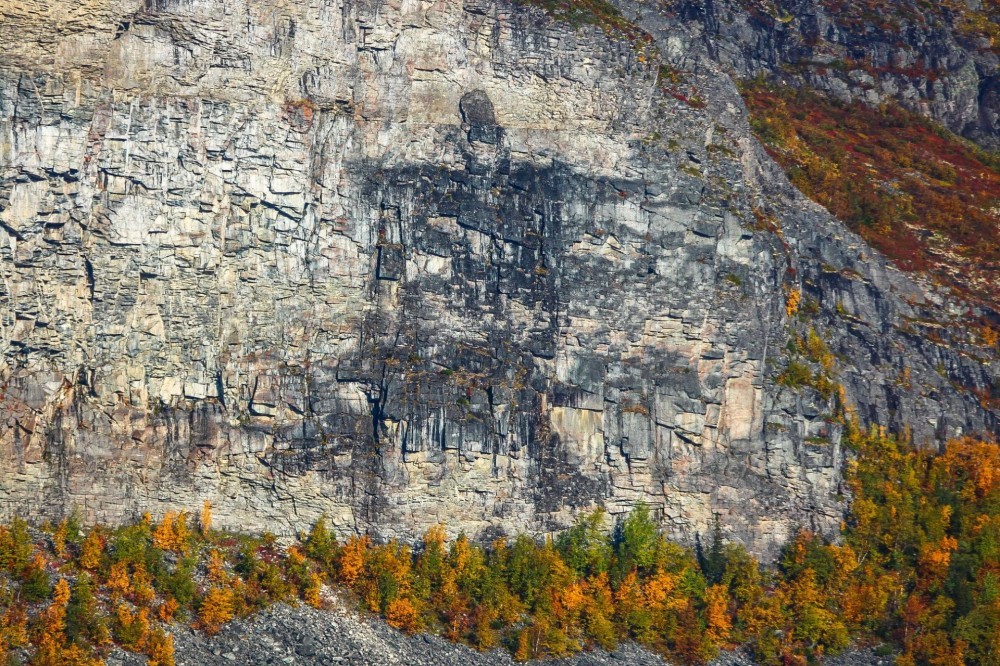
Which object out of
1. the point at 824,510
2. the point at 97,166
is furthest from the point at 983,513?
the point at 97,166

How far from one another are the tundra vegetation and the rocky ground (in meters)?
0.55

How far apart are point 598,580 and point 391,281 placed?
1408cm

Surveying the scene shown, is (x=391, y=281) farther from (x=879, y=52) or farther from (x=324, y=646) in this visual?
(x=879, y=52)

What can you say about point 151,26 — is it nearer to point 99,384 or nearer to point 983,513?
point 99,384

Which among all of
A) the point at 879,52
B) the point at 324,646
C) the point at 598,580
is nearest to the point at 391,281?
the point at 598,580

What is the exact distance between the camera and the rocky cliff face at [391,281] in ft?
233

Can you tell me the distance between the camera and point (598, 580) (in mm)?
74438

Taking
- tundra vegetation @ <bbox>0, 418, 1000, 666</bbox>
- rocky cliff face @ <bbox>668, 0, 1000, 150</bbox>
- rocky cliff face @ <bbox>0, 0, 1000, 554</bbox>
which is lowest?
tundra vegetation @ <bbox>0, 418, 1000, 666</bbox>

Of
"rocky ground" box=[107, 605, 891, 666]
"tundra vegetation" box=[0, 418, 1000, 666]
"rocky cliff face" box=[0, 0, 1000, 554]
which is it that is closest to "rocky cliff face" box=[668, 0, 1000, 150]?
"rocky cliff face" box=[0, 0, 1000, 554]

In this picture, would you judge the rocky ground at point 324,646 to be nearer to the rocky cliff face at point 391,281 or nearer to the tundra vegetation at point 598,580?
the tundra vegetation at point 598,580

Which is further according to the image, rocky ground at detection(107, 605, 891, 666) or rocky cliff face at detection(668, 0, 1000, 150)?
rocky cliff face at detection(668, 0, 1000, 150)

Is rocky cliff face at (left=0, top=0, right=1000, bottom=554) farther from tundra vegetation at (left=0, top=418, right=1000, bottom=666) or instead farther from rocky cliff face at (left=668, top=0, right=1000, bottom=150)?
rocky cliff face at (left=668, top=0, right=1000, bottom=150)

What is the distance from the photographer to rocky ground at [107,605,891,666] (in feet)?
218

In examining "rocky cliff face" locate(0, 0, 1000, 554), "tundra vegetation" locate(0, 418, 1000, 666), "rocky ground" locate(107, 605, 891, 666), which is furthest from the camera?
"rocky cliff face" locate(0, 0, 1000, 554)
